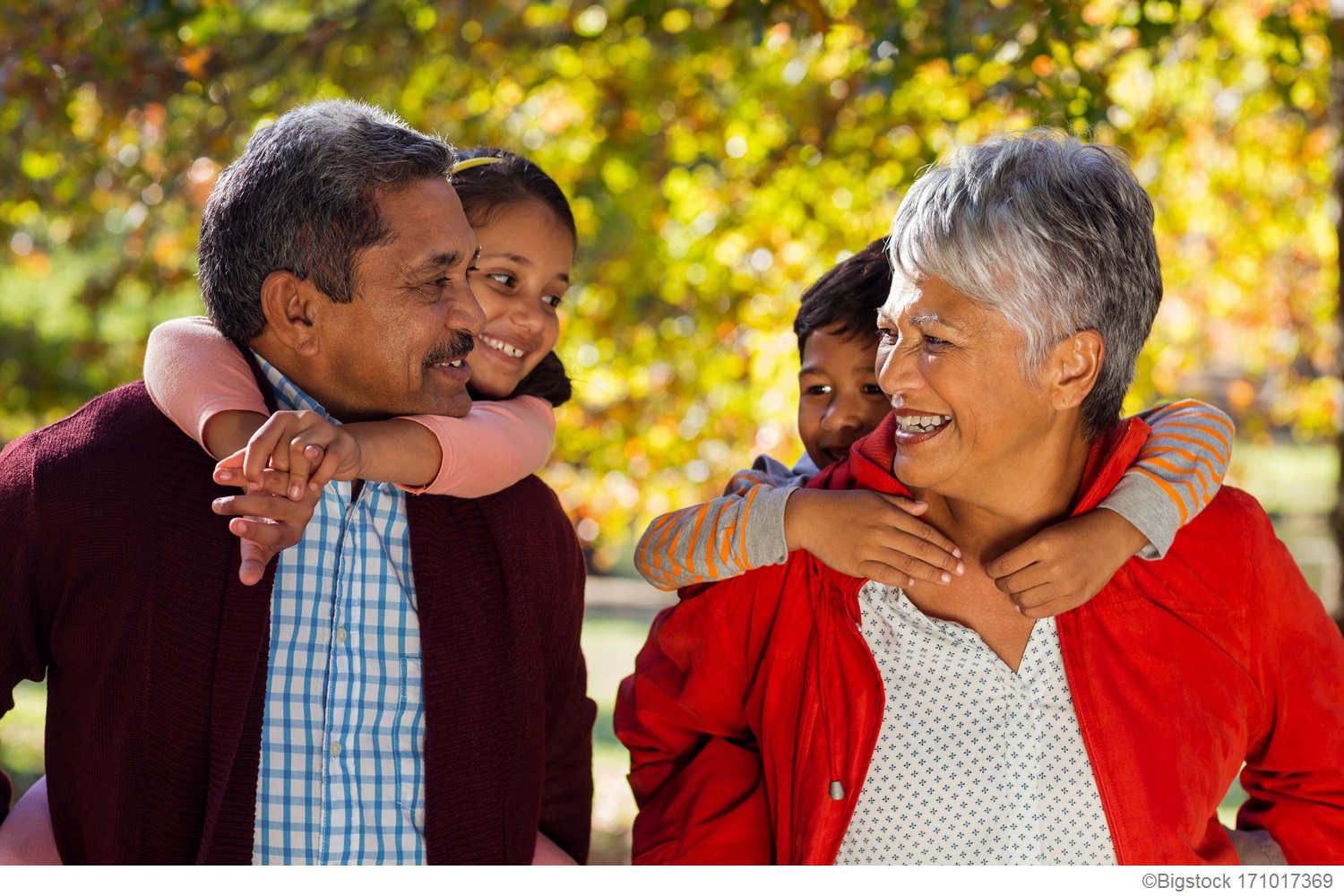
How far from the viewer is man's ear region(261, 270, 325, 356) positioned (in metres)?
2.07

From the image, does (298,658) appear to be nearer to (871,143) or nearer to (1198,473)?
(1198,473)

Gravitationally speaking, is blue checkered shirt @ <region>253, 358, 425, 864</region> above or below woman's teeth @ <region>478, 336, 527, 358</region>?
below

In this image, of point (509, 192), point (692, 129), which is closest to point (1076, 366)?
point (509, 192)

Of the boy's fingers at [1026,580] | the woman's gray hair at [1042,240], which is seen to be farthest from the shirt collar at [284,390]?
the boy's fingers at [1026,580]

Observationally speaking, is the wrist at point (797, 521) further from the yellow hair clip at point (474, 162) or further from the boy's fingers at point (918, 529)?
the yellow hair clip at point (474, 162)

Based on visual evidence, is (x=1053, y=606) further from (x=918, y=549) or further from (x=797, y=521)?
(x=797, y=521)

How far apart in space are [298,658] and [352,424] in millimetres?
383

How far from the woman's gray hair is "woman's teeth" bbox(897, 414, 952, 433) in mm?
151

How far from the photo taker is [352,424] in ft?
6.39

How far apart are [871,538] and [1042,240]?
54cm

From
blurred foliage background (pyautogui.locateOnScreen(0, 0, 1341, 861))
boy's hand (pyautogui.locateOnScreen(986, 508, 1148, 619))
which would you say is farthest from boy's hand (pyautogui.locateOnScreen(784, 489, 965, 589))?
blurred foliage background (pyautogui.locateOnScreen(0, 0, 1341, 861))

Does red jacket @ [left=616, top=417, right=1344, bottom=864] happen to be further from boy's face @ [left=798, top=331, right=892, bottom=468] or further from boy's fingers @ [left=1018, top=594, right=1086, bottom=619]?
boy's face @ [left=798, top=331, right=892, bottom=468]

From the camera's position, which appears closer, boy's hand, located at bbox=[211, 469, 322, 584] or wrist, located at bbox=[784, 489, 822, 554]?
boy's hand, located at bbox=[211, 469, 322, 584]

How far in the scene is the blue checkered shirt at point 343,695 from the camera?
6.51 ft
